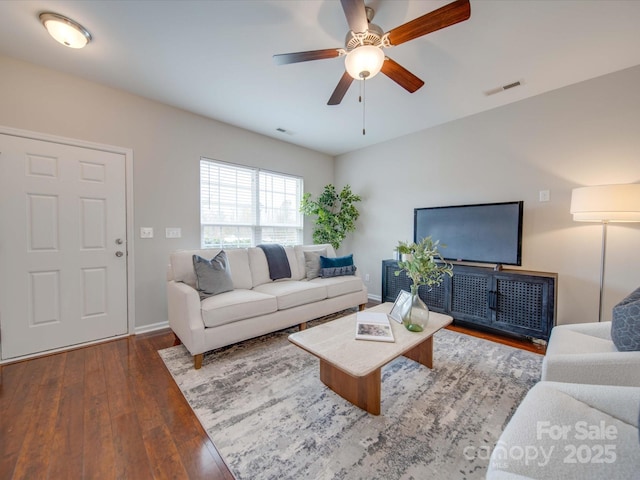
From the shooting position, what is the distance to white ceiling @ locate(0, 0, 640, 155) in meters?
1.68

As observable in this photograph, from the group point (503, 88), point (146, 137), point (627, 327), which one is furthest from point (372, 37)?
point (146, 137)

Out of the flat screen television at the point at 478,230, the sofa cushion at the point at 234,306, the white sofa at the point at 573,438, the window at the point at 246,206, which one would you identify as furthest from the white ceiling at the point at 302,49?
the white sofa at the point at 573,438

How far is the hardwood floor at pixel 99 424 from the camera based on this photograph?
1.20 metres

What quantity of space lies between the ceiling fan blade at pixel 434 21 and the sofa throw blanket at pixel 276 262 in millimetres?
2428

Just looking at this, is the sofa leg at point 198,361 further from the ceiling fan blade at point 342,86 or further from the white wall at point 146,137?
the ceiling fan blade at point 342,86

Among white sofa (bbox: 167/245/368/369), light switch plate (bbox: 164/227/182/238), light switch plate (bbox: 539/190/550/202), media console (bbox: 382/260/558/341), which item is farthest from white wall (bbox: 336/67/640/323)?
light switch plate (bbox: 164/227/182/238)

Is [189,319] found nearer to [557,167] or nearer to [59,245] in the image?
[59,245]

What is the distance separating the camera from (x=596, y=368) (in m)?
1.15

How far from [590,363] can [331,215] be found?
3478 mm

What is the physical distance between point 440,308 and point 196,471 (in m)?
2.89

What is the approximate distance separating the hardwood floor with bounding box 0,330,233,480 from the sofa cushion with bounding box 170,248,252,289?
0.78m

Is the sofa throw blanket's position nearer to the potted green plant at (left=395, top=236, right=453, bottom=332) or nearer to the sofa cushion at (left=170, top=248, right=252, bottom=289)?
the sofa cushion at (left=170, top=248, right=252, bottom=289)

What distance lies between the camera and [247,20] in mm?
1776

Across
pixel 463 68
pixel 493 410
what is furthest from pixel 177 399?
→ pixel 463 68
